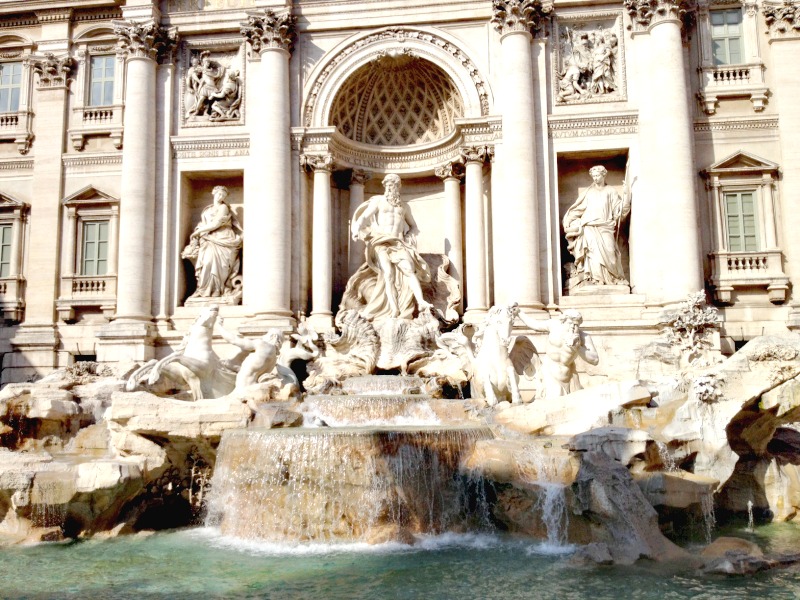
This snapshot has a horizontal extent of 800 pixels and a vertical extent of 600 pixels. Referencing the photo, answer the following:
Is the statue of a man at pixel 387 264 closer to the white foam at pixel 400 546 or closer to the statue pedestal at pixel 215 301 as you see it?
the statue pedestal at pixel 215 301

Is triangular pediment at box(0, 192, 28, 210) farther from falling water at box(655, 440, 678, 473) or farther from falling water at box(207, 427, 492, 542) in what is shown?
falling water at box(655, 440, 678, 473)

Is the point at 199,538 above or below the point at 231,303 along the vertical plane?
below

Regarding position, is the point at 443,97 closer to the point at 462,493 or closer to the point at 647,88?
the point at 647,88

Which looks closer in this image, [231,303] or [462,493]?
[462,493]

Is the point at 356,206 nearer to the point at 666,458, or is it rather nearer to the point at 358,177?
the point at 358,177

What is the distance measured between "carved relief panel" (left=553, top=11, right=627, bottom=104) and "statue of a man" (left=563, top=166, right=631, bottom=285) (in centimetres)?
187

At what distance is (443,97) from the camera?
1834 centimetres

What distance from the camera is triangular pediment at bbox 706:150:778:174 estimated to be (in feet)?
53.8

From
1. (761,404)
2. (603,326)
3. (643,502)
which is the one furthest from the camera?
(603,326)

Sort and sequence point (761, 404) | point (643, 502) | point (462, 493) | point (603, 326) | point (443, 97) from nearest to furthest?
point (643, 502), point (462, 493), point (761, 404), point (603, 326), point (443, 97)

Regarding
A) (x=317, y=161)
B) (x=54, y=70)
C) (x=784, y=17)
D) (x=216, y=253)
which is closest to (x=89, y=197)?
(x=54, y=70)

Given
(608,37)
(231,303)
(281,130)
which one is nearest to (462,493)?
(231,303)

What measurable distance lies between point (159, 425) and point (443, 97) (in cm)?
1125

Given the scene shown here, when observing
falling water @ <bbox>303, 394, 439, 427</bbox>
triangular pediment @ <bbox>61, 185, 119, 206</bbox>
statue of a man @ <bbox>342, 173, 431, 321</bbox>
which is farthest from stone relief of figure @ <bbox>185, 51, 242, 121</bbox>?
falling water @ <bbox>303, 394, 439, 427</bbox>
